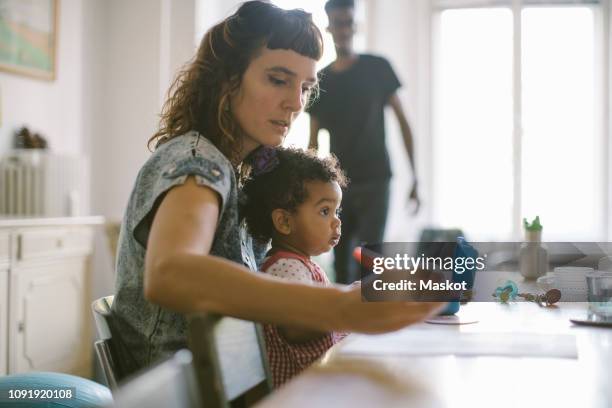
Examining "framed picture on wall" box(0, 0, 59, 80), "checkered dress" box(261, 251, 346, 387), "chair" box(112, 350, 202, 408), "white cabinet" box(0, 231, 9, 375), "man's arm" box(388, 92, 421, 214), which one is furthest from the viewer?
"man's arm" box(388, 92, 421, 214)

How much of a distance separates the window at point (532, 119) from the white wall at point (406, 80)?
123mm

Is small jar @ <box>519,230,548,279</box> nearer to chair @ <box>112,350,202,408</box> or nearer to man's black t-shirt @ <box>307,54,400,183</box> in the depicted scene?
chair @ <box>112,350,202,408</box>

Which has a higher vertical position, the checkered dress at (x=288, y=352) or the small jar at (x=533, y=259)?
the small jar at (x=533, y=259)

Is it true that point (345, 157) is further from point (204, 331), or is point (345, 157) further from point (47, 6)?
point (204, 331)

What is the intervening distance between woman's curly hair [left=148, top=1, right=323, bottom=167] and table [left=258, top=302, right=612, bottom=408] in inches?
17.4

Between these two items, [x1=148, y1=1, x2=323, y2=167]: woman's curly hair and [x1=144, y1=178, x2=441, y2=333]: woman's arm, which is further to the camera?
[x1=148, y1=1, x2=323, y2=167]: woman's curly hair

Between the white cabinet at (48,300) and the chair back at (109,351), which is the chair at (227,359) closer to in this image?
the chair back at (109,351)

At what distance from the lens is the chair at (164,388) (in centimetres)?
49

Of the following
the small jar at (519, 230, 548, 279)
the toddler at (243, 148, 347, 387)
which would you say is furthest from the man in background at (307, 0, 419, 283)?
the toddler at (243, 148, 347, 387)

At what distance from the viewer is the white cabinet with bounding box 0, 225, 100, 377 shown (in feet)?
8.95

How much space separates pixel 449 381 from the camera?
30.0 inches

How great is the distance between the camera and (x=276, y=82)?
46.7 inches

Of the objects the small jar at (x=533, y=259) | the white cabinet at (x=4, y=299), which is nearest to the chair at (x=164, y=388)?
the small jar at (x=533, y=259)

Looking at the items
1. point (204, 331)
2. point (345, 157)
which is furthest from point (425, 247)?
point (345, 157)
